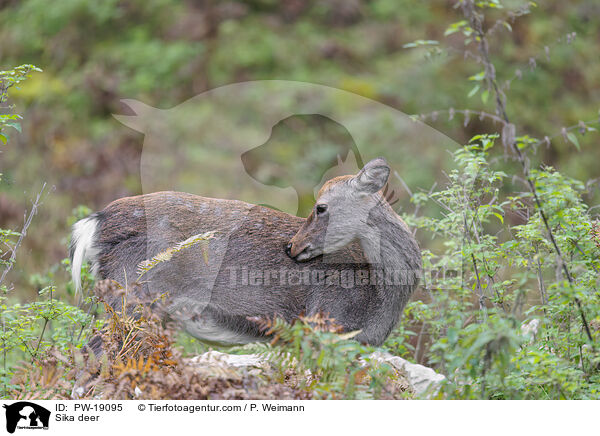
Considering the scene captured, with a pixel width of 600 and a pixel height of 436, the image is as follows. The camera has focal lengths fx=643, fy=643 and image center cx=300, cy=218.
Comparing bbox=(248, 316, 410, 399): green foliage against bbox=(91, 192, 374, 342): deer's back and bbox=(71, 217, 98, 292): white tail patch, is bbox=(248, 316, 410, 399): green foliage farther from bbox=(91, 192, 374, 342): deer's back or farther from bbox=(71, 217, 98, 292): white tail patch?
bbox=(71, 217, 98, 292): white tail patch

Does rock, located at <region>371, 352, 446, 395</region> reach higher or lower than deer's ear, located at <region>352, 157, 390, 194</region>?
lower

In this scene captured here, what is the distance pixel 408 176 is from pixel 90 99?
617 cm

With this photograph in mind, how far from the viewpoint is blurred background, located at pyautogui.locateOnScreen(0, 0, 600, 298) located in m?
10.3

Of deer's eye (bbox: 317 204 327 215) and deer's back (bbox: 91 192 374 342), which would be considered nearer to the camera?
deer's back (bbox: 91 192 374 342)

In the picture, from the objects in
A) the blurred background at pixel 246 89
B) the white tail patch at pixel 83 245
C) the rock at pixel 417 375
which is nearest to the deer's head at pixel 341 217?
the rock at pixel 417 375

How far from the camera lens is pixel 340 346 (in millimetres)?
3346

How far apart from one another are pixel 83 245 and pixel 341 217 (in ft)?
6.61

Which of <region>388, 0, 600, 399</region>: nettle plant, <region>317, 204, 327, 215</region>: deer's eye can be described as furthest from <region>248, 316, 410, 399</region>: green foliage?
<region>317, 204, 327, 215</region>: deer's eye

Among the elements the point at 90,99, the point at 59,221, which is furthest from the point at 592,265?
the point at 90,99

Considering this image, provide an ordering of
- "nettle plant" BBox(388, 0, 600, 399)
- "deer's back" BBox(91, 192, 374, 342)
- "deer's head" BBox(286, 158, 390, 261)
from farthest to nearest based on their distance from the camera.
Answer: "deer's head" BBox(286, 158, 390, 261), "deer's back" BBox(91, 192, 374, 342), "nettle plant" BBox(388, 0, 600, 399)

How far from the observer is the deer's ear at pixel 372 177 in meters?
5.01
